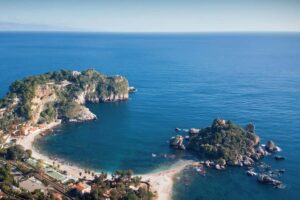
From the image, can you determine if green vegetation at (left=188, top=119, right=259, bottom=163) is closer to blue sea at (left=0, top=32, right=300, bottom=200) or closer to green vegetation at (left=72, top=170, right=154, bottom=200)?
blue sea at (left=0, top=32, right=300, bottom=200)

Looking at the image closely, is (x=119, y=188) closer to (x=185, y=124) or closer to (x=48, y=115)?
(x=185, y=124)

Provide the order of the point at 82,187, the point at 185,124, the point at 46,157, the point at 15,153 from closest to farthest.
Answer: the point at 82,187 < the point at 15,153 < the point at 46,157 < the point at 185,124

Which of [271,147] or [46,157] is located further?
[271,147]

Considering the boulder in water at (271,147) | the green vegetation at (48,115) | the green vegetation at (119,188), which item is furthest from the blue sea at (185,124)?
the green vegetation at (119,188)

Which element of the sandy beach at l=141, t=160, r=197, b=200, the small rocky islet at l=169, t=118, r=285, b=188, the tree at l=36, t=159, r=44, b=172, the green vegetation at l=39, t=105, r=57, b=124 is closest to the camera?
the sandy beach at l=141, t=160, r=197, b=200

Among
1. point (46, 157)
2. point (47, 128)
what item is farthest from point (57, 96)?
point (46, 157)

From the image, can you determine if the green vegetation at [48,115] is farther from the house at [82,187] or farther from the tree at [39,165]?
the house at [82,187]

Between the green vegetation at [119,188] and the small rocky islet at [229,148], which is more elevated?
the small rocky islet at [229,148]

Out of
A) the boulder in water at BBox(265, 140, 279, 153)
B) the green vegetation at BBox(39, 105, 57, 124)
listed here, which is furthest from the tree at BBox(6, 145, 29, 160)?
the boulder in water at BBox(265, 140, 279, 153)
